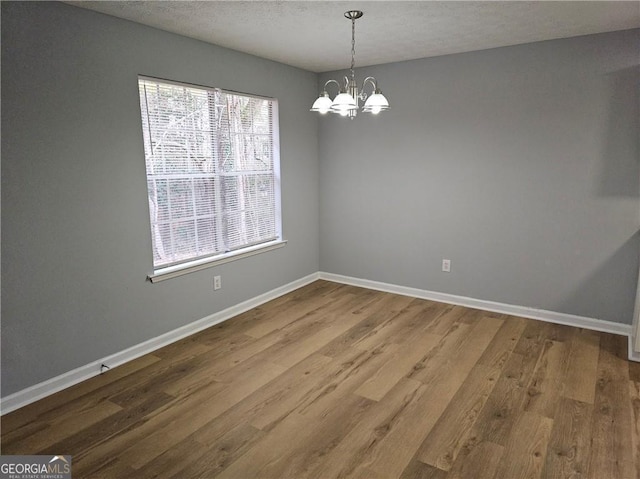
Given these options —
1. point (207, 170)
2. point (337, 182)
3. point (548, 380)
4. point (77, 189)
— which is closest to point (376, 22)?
point (207, 170)

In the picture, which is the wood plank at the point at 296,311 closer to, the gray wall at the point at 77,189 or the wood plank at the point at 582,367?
the gray wall at the point at 77,189

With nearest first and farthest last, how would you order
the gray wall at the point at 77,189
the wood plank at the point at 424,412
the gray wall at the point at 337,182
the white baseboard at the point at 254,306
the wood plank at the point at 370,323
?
the wood plank at the point at 424,412
the gray wall at the point at 77,189
the gray wall at the point at 337,182
the white baseboard at the point at 254,306
the wood plank at the point at 370,323

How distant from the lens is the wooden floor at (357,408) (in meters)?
2.06

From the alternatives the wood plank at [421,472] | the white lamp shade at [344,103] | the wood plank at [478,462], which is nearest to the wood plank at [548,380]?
the wood plank at [478,462]

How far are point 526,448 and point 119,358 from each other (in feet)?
8.73

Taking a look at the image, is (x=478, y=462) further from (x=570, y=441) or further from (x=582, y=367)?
(x=582, y=367)

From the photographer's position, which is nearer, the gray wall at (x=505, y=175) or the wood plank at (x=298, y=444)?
the wood plank at (x=298, y=444)

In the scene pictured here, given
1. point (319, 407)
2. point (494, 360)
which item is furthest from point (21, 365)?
point (494, 360)

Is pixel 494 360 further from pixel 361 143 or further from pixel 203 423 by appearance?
pixel 361 143

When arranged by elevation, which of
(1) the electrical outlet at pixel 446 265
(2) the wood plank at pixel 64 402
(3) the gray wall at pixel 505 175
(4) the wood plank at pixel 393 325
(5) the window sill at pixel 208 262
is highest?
(3) the gray wall at pixel 505 175

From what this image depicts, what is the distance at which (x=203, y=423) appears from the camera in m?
2.38

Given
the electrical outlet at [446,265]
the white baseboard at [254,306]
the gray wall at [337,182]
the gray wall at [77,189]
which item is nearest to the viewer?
the gray wall at [77,189]
